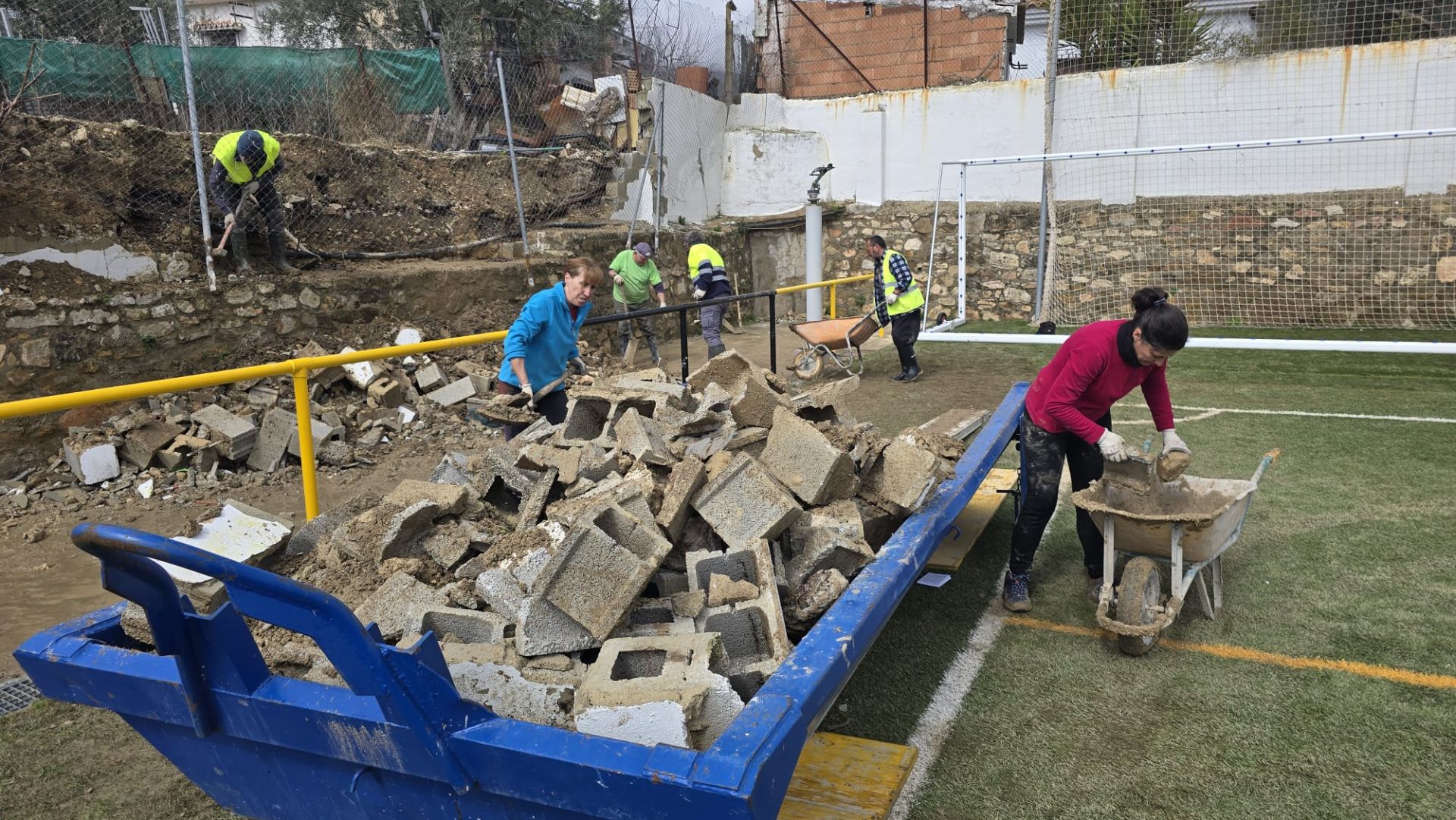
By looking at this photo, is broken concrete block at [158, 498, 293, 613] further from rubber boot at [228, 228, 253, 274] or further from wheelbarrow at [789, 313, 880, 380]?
wheelbarrow at [789, 313, 880, 380]

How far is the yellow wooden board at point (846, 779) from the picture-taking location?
2395 mm

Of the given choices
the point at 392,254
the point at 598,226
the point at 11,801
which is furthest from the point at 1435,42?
the point at 11,801

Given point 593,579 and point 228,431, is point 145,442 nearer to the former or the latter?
point 228,431

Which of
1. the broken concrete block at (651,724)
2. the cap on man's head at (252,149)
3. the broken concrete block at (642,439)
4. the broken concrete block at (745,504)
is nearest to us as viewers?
the broken concrete block at (651,724)

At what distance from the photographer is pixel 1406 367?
9.13 meters

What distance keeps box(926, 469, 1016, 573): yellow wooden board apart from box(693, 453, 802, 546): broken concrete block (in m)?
1.19

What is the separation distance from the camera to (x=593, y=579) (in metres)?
2.36

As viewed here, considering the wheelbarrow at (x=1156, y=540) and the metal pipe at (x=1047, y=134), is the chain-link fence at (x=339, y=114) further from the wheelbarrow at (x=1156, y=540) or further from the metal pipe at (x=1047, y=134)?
the wheelbarrow at (x=1156, y=540)

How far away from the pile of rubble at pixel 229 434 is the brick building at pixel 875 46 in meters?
11.1

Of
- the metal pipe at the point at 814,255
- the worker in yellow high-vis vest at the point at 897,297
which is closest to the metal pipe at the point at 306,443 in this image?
the worker in yellow high-vis vest at the point at 897,297

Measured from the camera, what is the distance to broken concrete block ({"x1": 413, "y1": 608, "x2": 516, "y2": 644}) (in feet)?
7.94

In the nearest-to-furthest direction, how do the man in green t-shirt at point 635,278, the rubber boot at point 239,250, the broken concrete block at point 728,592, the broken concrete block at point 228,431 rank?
the broken concrete block at point 728,592, the broken concrete block at point 228,431, the rubber boot at point 239,250, the man in green t-shirt at point 635,278

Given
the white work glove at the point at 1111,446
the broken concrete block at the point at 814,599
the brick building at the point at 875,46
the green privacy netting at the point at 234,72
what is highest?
the brick building at the point at 875,46

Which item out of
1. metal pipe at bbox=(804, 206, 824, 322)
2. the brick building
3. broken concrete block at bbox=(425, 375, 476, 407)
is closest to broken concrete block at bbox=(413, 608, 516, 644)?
broken concrete block at bbox=(425, 375, 476, 407)
